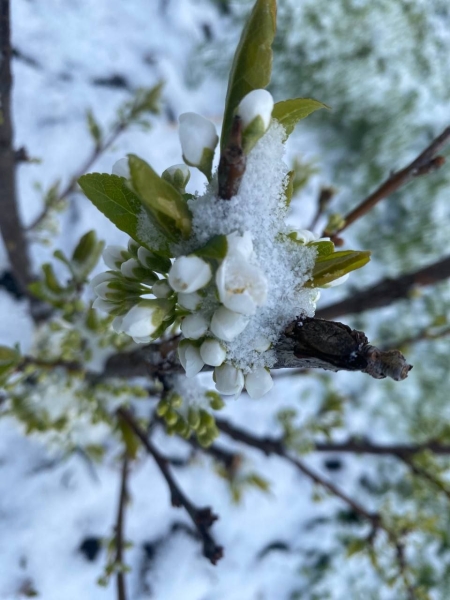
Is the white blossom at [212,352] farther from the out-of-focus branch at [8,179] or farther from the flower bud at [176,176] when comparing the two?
the out-of-focus branch at [8,179]

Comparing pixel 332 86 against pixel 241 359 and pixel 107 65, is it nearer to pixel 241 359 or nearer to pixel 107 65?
pixel 107 65

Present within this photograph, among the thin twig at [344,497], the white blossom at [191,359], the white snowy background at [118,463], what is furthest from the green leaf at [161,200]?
the white snowy background at [118,463]

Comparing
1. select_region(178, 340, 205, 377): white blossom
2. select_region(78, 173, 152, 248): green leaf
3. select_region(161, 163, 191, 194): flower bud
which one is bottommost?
select_region(178, 340, 205, 377): white blossom

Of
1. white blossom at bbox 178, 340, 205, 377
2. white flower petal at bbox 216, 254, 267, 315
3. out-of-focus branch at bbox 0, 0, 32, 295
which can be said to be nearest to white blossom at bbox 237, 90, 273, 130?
white flower petal at bbox 216, 254, 267, 315

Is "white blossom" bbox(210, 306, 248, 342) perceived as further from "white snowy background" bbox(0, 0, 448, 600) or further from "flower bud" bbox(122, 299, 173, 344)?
"white snowy background" bbox(0, 0, 448, 600)

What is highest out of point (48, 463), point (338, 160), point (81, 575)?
point (338, 160)

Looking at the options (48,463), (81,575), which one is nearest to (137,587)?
(81,575)

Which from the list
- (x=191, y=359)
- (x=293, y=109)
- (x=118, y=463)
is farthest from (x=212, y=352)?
(x=118, y=463)

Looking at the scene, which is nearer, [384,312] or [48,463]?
[48,463]
